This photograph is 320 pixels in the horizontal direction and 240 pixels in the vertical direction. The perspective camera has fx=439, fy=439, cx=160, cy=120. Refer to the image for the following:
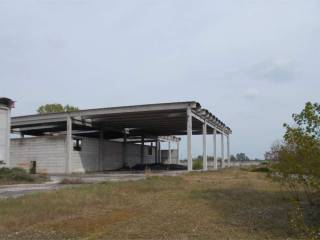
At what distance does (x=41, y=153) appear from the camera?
50.6 m

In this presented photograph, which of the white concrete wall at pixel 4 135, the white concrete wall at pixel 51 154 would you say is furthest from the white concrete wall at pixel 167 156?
the white concrete wall at pixel 4 135

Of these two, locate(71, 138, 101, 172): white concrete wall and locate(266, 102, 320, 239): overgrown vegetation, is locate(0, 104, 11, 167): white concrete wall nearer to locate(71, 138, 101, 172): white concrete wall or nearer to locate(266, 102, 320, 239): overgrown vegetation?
locate(71, 138, 101, 172): white concrete wall

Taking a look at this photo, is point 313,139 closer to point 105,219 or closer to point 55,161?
point 105,219

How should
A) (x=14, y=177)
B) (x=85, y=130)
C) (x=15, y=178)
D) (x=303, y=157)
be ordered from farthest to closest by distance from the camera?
(x=85, y=130) → (x=14, y=177) → (x=15, y=178) → (x=303, y=157)

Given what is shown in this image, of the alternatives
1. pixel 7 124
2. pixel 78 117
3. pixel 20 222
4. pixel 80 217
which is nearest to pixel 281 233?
pixel 80 217

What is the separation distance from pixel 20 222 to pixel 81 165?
135ft

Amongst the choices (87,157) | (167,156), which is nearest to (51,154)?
(87,157)

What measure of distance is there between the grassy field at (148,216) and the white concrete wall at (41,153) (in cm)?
3245

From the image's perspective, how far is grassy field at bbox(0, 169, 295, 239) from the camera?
9531 mm

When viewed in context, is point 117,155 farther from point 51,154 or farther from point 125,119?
point 51,154

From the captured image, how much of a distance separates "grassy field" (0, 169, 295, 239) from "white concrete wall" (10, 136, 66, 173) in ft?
106

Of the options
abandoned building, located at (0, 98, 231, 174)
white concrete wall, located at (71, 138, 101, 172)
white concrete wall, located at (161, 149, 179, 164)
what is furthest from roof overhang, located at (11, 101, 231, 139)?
white concrete wall, located at (161, 149, 179, 164)

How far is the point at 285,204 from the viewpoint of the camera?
14.1 meters

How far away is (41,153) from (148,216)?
4099cm
